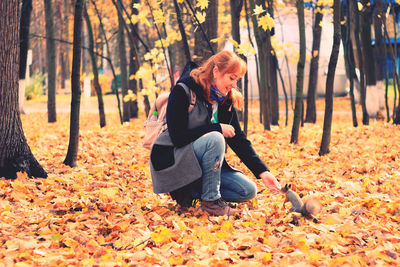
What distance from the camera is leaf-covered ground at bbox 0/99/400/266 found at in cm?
285

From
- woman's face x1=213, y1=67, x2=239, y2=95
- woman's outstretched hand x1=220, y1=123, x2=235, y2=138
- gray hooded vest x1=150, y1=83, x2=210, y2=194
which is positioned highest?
woman's face x1=213, y1=67, x2=239, y2=95

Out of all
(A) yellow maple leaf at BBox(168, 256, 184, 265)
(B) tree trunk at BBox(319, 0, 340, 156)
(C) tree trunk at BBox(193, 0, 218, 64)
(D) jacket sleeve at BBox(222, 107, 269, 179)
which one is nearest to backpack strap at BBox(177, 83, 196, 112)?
(D) jacket sleeve at BBox(222, 107, 269, 179)

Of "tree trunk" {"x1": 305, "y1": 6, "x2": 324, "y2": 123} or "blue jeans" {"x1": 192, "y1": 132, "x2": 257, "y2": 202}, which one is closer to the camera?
"blue jeans" {"x1": 192, "y1": 132, "x2": 257, "y2": 202}

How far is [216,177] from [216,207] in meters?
0.25

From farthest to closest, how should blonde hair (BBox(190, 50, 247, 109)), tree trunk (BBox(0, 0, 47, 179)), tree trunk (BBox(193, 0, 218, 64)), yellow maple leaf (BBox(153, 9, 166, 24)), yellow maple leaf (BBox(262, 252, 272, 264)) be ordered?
tree trunk (BBox(193, 0, 218, 64))
yellow maple leaf (BBox(153, 9, 166, 24))
tree trunk (BBox(0, 0, 47, 179))
blonde hair (BBox(190, 50, 247, 109))
yellow maple leaf (BBox(262, 252, 272, 264))

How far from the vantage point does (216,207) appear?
369 cm

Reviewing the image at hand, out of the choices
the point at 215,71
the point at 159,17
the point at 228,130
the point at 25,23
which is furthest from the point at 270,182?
the point at 25,23

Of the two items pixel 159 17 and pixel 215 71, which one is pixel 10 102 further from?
pixel 159 17

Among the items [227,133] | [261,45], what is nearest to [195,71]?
[227,133]

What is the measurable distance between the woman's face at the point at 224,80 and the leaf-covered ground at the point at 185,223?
1.01m

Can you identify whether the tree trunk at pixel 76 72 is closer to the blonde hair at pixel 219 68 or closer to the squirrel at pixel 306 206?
the blonde hair at pixel 219 68

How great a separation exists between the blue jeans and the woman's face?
0.36 meters

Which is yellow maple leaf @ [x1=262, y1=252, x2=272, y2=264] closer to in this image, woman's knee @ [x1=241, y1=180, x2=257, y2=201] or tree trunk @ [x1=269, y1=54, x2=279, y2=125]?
woman's knee @ [x1=241, y1=180, x2=257, y2=201]

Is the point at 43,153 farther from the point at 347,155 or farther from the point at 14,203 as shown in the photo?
the point at 347,155
